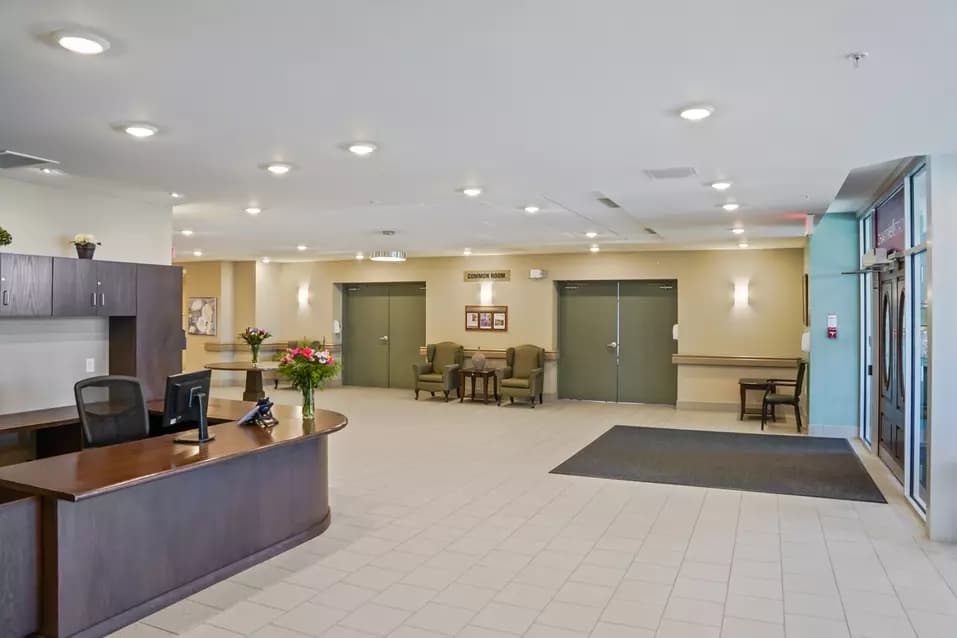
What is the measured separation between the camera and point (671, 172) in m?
5.34

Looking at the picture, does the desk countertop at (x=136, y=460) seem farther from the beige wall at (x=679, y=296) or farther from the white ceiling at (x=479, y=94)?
the beige wall at (x=679, y=296)

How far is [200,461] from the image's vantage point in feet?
12.7

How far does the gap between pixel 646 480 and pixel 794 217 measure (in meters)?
3.45

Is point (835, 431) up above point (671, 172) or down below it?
below

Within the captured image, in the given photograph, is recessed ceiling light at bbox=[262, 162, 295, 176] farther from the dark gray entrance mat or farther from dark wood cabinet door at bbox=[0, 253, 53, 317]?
the dark gray entrance mat

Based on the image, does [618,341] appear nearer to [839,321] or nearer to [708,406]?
[708,406]

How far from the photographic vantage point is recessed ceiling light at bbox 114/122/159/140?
399cm

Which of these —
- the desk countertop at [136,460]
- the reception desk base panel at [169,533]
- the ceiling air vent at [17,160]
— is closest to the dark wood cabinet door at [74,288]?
the ceiling air vent at [17,160]

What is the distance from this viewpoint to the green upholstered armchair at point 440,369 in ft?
39.6

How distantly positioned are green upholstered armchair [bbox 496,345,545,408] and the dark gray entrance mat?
8.46 feet

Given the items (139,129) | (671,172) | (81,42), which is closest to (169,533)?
(139,129)

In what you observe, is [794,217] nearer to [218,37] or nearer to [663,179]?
[663,179]

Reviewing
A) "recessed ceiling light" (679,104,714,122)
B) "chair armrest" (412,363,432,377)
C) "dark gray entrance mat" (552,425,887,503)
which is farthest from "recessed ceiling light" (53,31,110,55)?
"chair armrest" (412,363,432,377)

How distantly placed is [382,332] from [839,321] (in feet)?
27.7
